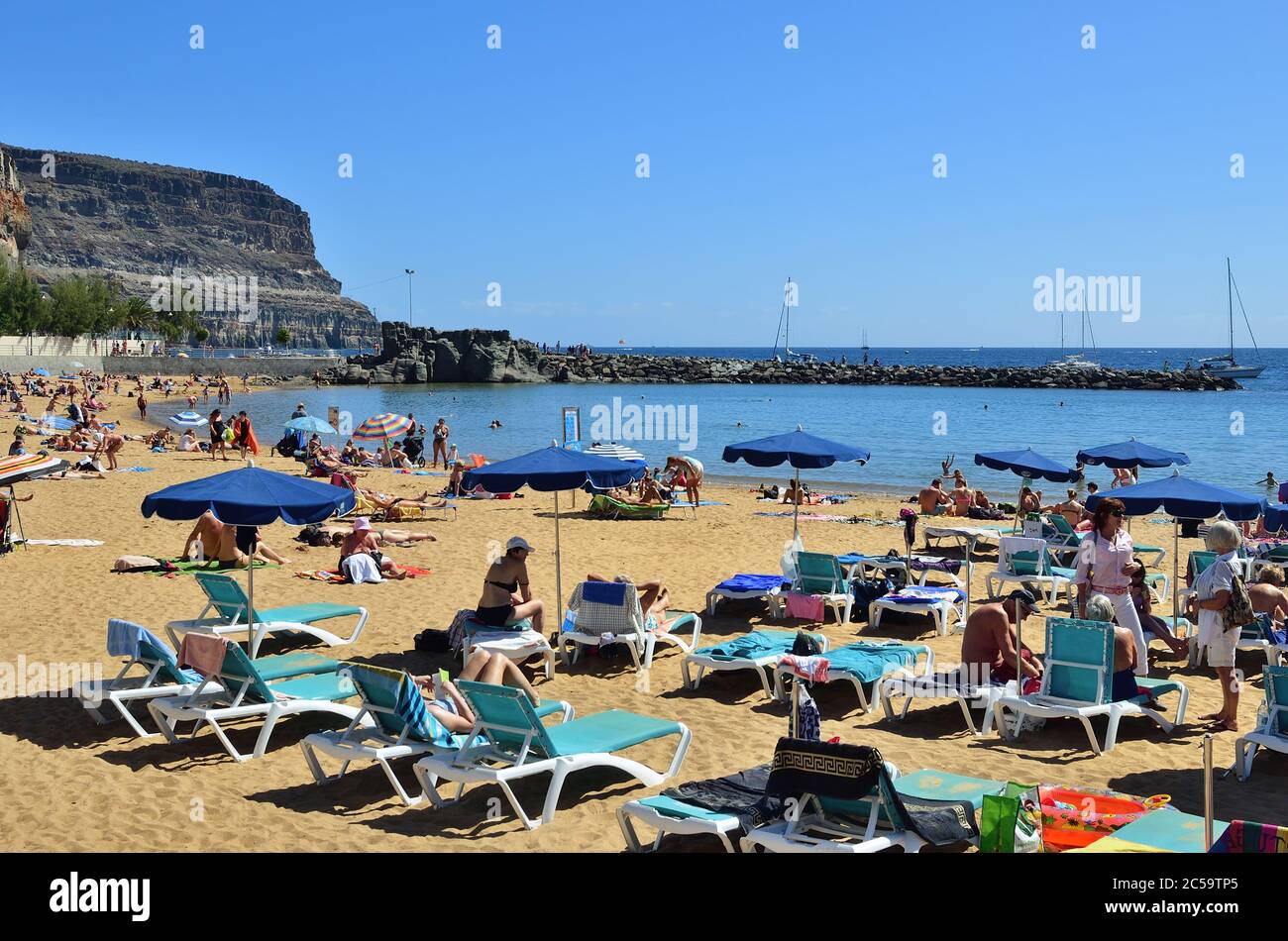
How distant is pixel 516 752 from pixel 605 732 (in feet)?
2.15

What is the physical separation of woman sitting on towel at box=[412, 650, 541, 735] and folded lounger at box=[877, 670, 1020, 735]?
258 centimetres

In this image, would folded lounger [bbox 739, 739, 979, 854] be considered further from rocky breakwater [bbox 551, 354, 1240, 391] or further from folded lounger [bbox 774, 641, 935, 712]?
rocky breakwater [bbox 551, 354, 1240, 391]

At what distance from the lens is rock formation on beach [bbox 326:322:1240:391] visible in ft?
307

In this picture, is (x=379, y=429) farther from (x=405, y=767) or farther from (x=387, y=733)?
(x=387, y=733)

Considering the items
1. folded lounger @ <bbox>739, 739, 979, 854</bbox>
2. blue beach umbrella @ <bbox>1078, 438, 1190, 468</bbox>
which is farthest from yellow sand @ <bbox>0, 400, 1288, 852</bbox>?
blue beach umbrella @ <bbox>1078, 438, 1190, 468</bbox>

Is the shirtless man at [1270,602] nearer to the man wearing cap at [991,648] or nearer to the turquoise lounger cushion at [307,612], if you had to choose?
the man wearing cap at [991,648]

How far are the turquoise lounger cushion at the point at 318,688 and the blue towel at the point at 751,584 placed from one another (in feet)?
15.9

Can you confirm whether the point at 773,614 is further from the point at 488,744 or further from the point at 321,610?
the point at 488,744

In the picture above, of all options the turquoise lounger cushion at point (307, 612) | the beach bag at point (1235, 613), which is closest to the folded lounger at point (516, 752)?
the turquoise lounger cushion at point (307, 612)

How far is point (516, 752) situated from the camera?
6.32 meters

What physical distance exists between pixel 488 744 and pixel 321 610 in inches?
165

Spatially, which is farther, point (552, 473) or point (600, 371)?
point (600, 371)

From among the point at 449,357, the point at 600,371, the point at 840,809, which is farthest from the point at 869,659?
the point at 600,371
